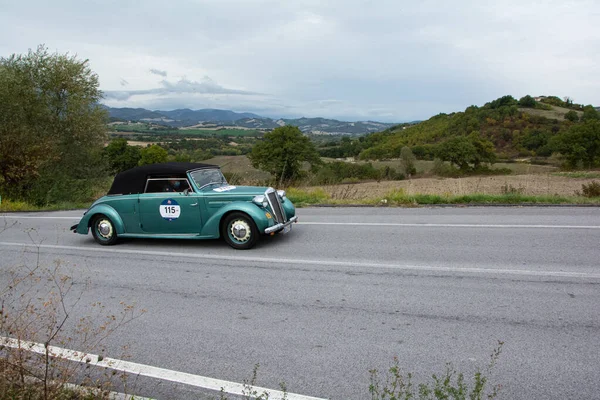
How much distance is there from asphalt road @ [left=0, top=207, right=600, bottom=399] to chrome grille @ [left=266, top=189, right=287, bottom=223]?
0.52 meters

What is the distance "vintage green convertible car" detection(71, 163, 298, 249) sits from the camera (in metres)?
7.86

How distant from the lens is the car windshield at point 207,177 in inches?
329

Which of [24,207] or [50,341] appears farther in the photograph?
[24,207]

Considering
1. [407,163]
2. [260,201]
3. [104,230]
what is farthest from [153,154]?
[260,201]

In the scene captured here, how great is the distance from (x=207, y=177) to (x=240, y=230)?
153 cm

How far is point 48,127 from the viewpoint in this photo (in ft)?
86.6

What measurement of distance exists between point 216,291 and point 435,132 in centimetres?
8668

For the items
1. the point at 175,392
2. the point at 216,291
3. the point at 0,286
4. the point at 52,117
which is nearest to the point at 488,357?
the point at 175,392

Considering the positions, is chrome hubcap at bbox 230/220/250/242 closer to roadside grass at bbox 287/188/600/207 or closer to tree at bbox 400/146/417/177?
roadside grass at bbox 287/188/600/207

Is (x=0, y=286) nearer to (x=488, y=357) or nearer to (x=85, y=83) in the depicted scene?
(x=488, y=357)

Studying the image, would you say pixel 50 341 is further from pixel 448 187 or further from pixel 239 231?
pixel 448 187

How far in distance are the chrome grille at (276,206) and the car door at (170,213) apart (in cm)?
136

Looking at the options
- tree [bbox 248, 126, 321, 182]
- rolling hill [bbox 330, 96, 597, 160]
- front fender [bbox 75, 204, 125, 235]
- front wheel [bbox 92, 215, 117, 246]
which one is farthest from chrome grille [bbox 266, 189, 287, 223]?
rolling hill [bbox 330, 96, 597, 160]

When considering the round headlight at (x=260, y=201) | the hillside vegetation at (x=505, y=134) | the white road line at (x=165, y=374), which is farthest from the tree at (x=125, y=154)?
the white road line at (x=165, y=374)
